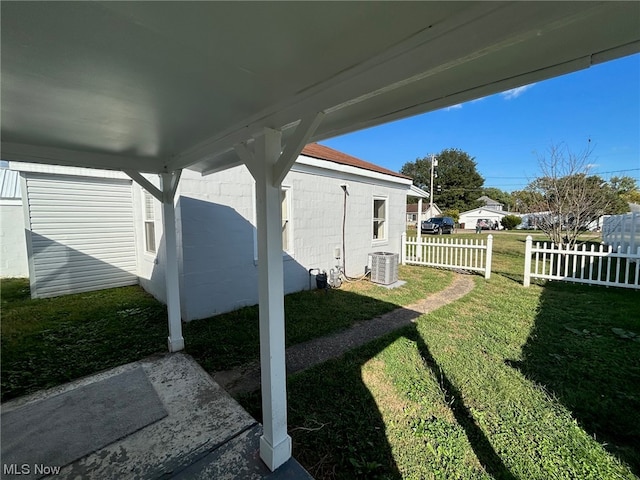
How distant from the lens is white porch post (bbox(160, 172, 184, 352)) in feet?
11.1

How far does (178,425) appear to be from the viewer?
7.43 ft

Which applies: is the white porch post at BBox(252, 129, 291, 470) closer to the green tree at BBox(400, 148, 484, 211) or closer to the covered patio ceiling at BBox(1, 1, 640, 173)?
the covered patio ceiling at BBox(1, 1, 640, 173)

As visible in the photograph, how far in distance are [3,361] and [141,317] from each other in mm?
1636

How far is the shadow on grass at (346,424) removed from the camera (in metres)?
1.86

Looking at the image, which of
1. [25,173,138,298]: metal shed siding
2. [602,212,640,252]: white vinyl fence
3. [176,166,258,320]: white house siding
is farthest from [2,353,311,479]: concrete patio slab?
[602,212,640,252]: white vinyl fence

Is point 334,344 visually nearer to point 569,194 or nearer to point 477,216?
point 569,194

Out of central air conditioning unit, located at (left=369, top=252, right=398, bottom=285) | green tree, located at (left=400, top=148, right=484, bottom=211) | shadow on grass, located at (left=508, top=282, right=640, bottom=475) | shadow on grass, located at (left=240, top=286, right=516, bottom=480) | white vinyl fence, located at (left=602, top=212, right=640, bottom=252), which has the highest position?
green tree, located at (left=400, top=148, right=484, bottom=211)

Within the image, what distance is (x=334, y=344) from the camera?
3.66 meters

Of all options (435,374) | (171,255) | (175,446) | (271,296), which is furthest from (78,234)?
(435,374)

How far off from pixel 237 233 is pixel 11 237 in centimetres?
790

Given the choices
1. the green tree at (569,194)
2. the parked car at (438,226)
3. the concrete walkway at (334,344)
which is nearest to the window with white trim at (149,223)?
the concrete walkway at (334,344)

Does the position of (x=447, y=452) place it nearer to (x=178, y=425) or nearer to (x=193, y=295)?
(x=178, y=425)

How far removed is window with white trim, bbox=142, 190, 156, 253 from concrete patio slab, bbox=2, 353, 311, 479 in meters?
3.80

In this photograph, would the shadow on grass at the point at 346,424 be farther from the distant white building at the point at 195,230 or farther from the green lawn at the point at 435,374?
the distant white building at the point at 195,230
